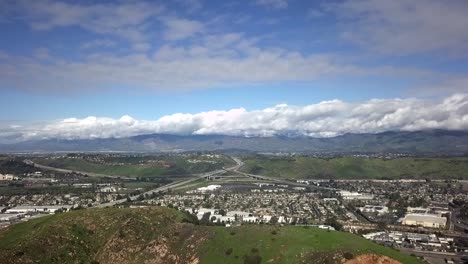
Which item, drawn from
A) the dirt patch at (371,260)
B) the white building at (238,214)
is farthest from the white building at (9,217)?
the dirt patch at (371,260)

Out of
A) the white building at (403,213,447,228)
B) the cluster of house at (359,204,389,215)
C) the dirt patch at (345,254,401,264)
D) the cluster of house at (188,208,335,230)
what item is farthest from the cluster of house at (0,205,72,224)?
the white building at (403,213,447,228)

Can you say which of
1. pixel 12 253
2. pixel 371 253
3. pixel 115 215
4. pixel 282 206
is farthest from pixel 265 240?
pixel 282 206

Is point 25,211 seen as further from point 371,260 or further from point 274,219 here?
point 371,260

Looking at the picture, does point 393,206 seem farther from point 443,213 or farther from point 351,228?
point 351,228

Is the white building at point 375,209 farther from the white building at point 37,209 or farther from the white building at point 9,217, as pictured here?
the white building at point 9,217

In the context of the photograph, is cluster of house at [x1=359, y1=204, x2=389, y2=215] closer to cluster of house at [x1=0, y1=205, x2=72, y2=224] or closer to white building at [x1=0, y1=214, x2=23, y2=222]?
cluster of house at [x1=0, y1=205, x2=72, y2=224]

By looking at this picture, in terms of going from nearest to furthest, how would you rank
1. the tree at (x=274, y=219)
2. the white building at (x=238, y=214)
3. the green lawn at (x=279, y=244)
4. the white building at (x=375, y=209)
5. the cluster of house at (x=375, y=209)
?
the green lawn at (x=279, y=244) < the tree at (x=274, y=219) < the white building at (x=238, y=214) < the cluster of house at (x=375, y=209) < the white building at (x=375, y=209)
